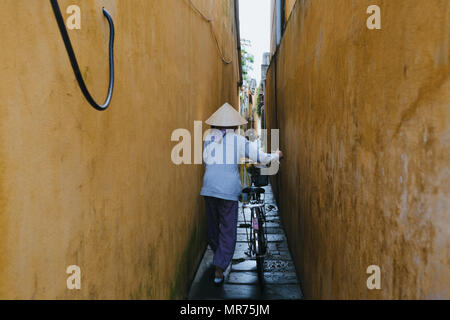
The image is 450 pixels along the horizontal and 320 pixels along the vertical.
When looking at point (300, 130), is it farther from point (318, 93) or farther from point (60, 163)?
point (60, 163)

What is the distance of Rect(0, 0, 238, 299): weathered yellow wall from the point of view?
3.91 ft

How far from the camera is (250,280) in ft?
15.3

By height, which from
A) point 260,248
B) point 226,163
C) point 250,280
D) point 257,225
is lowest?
point 250,280

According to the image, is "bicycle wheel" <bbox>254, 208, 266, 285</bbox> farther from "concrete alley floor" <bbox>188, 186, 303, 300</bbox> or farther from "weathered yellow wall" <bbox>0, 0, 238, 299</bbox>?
"weathered yellow wall" <bbox>0, 0, 238, 299</bbox>

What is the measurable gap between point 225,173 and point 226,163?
0.39 feet

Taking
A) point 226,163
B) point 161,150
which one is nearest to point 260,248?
point 226,163

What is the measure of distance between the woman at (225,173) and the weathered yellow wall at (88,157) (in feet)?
3.06

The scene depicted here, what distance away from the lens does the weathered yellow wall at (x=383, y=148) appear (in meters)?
1.22

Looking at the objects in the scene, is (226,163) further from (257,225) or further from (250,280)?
(250,280)

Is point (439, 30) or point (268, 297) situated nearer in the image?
point (439, 30)

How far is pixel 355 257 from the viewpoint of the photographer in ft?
6.75

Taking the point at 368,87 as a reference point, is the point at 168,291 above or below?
below

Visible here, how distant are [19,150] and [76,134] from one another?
39 cm
